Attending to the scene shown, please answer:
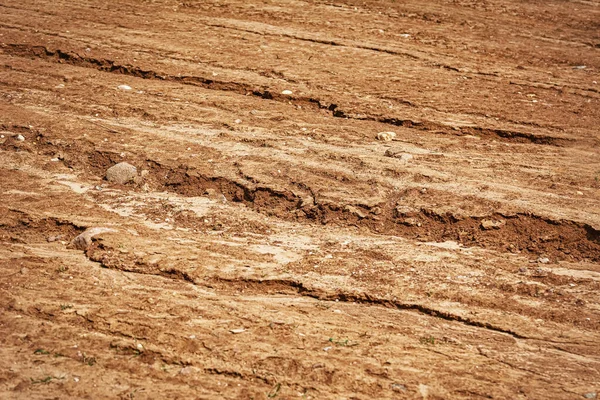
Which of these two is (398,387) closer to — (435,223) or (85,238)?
(435,223)

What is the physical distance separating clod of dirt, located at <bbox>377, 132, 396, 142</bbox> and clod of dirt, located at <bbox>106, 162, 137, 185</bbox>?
7.90 ft

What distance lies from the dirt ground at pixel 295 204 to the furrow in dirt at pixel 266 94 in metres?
0.02

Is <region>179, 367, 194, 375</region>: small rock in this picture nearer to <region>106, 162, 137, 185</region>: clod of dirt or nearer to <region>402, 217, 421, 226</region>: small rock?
<region>402, 217, 421, 226</region>: small rock

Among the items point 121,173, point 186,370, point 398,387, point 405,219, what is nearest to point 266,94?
point 121,173

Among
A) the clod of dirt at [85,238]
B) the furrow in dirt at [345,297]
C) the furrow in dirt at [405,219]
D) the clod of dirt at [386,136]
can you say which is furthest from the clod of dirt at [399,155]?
the clod of dirt at [85,238]

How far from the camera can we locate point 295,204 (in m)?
6.30

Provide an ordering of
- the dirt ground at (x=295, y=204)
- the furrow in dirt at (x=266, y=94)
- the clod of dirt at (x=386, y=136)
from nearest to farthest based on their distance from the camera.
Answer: the dirt ground at (x=295, y=204) → the clod of dirt at (x=386, y=136) → the furrow in dirt at (x=266, y=94)

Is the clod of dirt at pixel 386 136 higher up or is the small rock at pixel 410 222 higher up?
the clod of dirt at pixel 386 136

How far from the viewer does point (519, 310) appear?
5.05 m

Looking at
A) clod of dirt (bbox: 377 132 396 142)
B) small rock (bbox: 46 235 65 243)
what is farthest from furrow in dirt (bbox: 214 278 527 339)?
clod of dirt (bbox: 377 132 396 142)

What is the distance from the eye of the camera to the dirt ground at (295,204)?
4.50 metres

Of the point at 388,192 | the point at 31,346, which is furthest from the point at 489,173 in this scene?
the point at 31,346

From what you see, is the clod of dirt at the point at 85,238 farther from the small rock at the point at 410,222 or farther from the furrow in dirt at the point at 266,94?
the furrow in dirt at the point at 266,94

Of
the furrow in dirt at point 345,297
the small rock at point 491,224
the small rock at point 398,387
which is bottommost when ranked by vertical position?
the small rock at point 398,387
